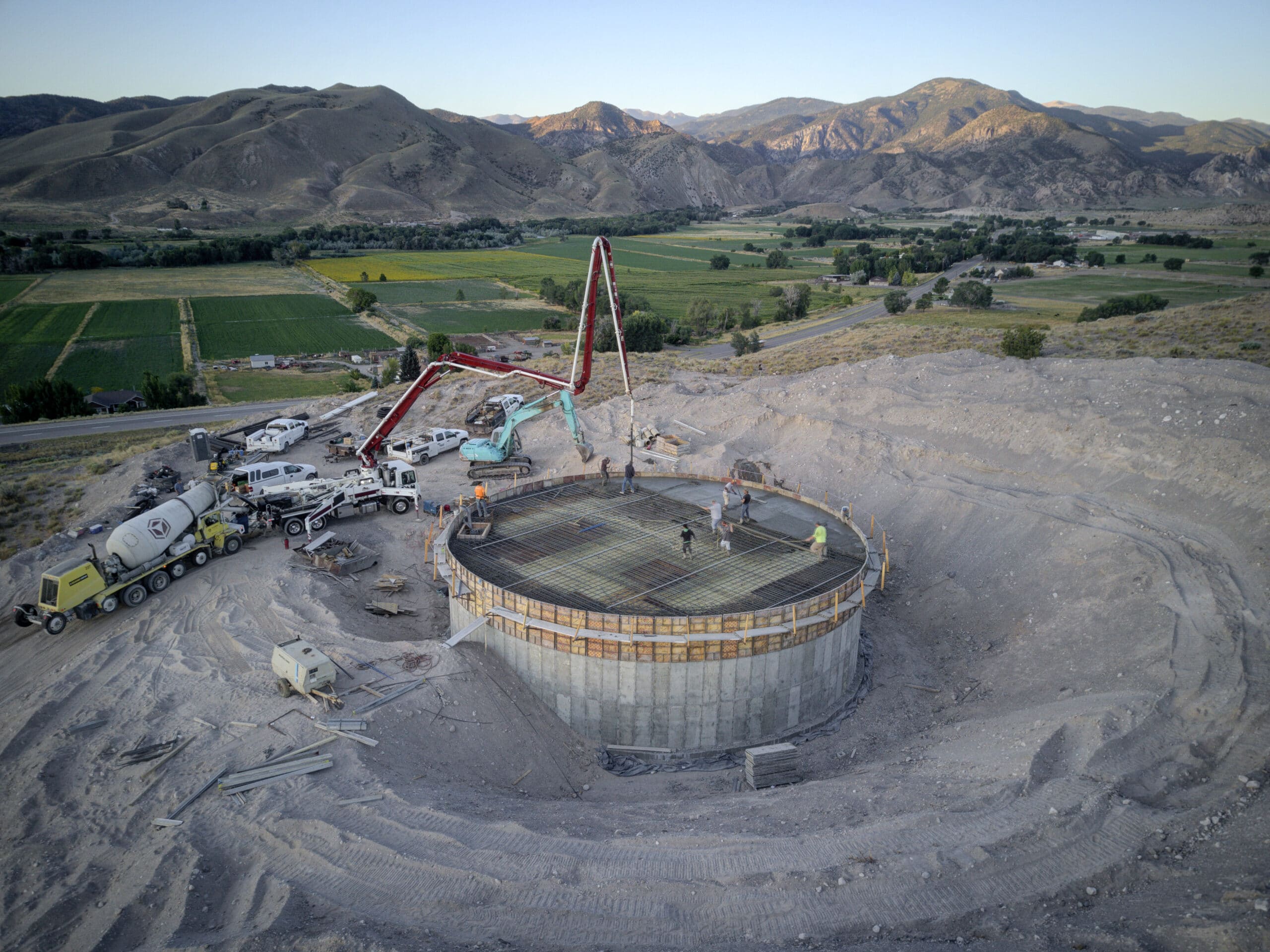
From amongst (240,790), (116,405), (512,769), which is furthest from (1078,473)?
(116,405)

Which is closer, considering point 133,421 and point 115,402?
point 133,421

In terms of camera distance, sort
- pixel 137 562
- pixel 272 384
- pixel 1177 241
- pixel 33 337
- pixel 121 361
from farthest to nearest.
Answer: pixel 1177 241 < pixel 33 337 < pixel 121 361 < pixel 272 384 < pixel 137 562

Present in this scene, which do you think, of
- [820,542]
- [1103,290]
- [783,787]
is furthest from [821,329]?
[783,787]

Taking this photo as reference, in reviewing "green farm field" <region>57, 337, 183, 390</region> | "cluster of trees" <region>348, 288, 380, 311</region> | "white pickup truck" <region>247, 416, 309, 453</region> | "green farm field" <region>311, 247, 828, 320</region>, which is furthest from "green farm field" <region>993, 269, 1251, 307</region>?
"green farm field" <region>57, 337, 183, 390</region>

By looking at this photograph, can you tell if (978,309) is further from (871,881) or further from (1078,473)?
(871,881)

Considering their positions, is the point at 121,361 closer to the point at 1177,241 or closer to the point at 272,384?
the point at 272,384

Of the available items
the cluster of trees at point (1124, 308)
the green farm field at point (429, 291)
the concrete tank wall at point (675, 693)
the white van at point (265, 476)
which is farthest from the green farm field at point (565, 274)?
the concrete tank wall at point (675, 693)
